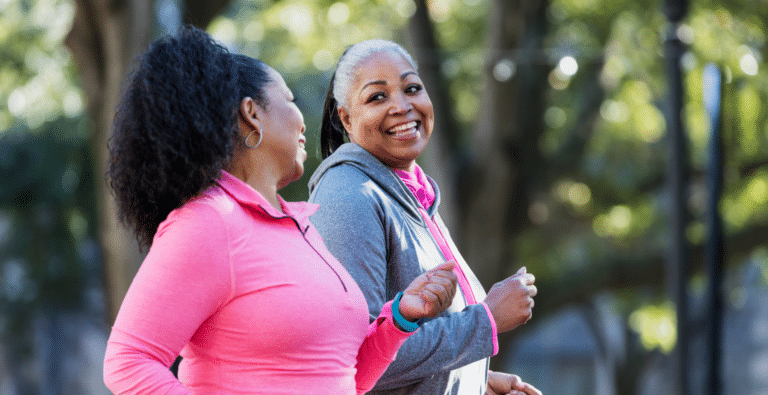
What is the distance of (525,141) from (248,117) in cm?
677

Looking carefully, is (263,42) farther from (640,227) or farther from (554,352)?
(554,352)

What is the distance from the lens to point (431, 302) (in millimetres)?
1652

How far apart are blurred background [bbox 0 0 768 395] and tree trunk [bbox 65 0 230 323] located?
0.06ft

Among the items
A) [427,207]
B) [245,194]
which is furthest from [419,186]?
[245,194]

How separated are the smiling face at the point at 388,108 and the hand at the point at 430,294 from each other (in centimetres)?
60

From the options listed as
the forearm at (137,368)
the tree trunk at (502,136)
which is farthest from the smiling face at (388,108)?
the tree trunk at (502,136)

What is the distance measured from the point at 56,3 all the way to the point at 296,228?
9.35m

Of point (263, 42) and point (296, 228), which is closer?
point (296, 228)

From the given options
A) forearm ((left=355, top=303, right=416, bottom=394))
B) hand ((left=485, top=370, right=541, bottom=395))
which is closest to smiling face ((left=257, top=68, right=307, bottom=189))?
forearm ((left=355, top=303, right=416, bottom=394))

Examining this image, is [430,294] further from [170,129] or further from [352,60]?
[352,60]

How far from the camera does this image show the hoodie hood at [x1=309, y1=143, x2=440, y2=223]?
2.13 m

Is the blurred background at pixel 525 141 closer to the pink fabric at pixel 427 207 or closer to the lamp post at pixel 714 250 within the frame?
the lamp post at pixel 714 250

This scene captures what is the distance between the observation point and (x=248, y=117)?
1652 millimetres

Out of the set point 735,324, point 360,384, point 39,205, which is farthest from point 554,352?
point 360,384
